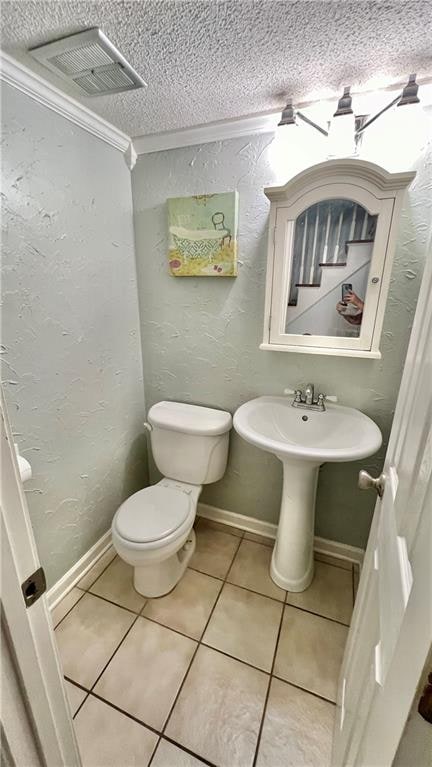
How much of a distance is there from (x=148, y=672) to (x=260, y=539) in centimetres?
80

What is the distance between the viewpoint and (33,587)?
0.46 meters

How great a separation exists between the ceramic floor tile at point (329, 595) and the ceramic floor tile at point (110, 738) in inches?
28.7

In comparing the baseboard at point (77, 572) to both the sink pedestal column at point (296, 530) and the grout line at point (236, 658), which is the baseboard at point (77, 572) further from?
the sink pedestal column at point (296, 530)

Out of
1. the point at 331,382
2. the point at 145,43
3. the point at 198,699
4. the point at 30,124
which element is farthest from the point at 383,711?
the point at 30,124

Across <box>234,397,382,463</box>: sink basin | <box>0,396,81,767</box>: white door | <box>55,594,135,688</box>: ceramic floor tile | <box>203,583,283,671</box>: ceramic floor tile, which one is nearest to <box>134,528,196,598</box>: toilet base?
<box>55,594,135,688</box>: ceramic floor tile

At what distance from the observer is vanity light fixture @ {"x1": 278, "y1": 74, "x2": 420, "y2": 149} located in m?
0.98

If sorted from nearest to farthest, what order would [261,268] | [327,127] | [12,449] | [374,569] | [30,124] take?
[12,449] < [374,569] < [30,124] < [327,127] < [261,268]

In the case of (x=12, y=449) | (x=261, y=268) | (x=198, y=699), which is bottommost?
(x=198, y=699)

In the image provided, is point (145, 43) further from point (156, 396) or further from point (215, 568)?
point (215, 568)

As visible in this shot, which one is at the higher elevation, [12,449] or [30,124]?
[30,124]

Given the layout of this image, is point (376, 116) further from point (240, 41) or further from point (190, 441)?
point (190, 441)

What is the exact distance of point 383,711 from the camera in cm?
48

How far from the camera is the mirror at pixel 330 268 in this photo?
3.94 ft

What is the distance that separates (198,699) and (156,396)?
1.28 metres
